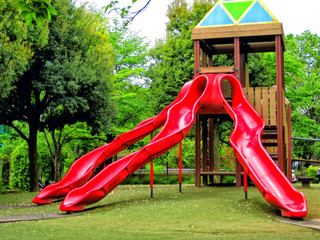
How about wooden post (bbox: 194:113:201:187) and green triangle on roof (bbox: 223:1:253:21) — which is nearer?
wooden post (bbox: 194:113:201:187)

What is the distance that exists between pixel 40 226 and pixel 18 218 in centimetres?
163

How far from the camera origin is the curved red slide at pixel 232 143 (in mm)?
12219

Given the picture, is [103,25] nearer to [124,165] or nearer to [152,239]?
[124,165]

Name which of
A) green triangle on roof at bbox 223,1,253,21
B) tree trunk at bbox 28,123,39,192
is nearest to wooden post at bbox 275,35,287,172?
green triangle on roof at bbox 223,1,253,21

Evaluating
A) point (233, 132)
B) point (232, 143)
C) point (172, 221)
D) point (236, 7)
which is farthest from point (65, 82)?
point (172, 221)

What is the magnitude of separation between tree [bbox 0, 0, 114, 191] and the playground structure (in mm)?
5210

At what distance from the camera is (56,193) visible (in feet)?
52.5

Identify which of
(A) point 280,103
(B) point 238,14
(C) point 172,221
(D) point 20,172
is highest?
(B) point 238,14

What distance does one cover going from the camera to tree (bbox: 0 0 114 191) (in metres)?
21.9

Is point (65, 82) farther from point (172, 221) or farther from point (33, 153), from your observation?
point (172, 221)

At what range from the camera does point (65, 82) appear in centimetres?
2181

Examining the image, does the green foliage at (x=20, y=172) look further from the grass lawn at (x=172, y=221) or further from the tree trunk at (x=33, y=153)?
the grass lawn at (x=172, y=221)

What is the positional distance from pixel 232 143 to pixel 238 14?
668cm

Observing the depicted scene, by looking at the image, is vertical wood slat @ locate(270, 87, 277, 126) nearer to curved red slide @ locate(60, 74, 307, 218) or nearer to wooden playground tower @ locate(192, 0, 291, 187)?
wooden playground tower @ locate(192, 0, 291, 187)
